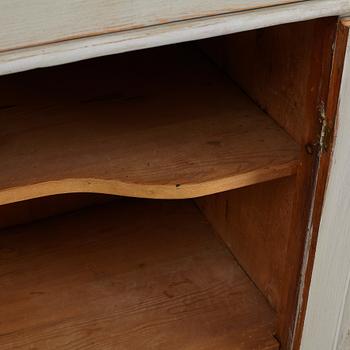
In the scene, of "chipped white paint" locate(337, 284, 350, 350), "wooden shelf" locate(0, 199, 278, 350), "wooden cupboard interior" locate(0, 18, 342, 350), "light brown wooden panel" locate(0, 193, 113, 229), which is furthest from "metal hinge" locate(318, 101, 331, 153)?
"light brown wooden panel" locate(0, 193, 113, 229)

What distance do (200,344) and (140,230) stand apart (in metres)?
0.26

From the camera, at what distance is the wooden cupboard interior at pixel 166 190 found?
82 cm

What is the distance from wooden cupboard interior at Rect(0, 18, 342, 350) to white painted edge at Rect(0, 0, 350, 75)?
48mm

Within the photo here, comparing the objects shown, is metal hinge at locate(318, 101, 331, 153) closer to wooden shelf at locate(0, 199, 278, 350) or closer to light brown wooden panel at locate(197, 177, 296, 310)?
light brown wooden panel at locate(197, 177, 296, 310)

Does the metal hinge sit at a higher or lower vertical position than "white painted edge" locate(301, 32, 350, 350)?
higher

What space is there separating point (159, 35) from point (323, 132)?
23 cm

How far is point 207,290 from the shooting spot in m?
1.09

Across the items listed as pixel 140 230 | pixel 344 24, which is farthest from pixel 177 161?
pixel 140 230

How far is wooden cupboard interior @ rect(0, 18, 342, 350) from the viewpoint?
0.82 meters

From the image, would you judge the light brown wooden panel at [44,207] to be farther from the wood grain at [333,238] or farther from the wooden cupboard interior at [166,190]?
the wood grain at [333,238]

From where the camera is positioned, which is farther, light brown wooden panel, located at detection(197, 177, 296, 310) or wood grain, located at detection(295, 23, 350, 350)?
light brown wooden panel, located at detection(197, 177, 296, 310)

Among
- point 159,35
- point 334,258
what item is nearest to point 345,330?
point 334,258

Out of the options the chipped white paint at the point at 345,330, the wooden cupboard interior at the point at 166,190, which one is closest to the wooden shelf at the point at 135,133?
the wooden cupboard interior at the point at 166,190

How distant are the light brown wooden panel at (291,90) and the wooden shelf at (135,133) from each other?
0.9 inches
